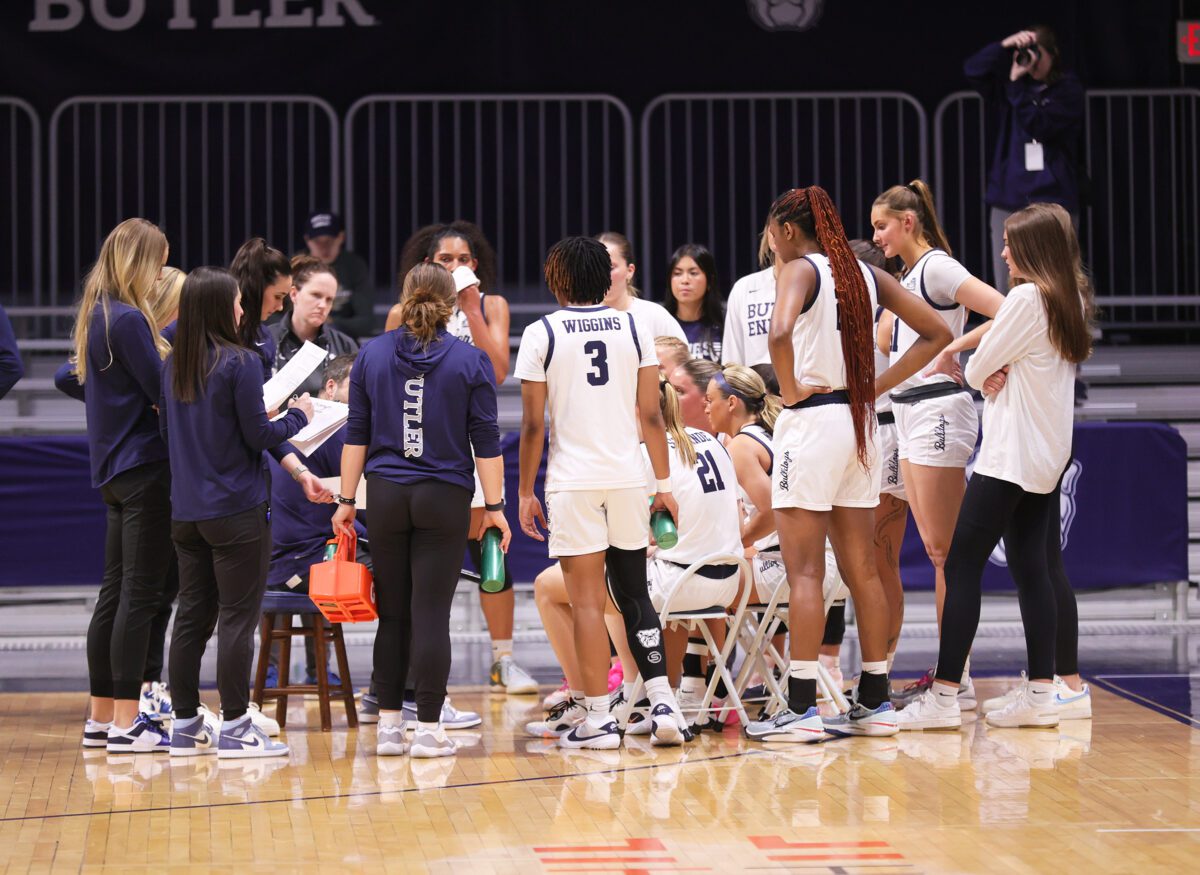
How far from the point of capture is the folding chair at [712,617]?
5645mm

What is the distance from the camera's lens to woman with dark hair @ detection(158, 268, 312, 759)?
213 inches

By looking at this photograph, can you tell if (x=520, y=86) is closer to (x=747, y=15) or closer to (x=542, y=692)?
(x=747, y=15)

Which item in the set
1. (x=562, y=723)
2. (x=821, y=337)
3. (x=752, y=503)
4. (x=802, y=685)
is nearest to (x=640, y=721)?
(x=562, y=723)

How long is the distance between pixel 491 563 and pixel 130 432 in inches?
52.1

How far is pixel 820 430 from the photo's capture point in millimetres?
5555

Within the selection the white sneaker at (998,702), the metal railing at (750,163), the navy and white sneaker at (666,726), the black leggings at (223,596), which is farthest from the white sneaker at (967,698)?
the metal railing at (750,163)

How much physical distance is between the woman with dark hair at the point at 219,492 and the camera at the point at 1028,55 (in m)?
5.61

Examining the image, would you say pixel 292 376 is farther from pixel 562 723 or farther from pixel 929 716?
pixel 929 716

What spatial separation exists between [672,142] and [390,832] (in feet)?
24.4

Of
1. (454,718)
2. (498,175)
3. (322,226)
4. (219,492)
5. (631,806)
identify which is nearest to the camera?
(631,806)

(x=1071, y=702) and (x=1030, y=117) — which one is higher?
(x=1030, y=117)

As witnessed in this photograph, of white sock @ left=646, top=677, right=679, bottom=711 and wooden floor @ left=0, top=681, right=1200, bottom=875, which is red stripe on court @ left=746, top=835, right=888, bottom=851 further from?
white sock @ left=646, top=677, right=679, bottom=711

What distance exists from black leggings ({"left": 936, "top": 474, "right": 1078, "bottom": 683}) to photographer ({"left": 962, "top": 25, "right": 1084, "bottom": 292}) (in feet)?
13.0

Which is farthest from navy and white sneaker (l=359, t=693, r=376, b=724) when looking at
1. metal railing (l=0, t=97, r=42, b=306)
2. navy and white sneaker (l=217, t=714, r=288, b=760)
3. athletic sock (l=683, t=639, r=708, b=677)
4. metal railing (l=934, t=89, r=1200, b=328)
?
metal railing (l=934, t=89, r=1200, b=328)
